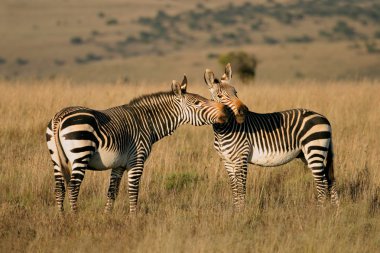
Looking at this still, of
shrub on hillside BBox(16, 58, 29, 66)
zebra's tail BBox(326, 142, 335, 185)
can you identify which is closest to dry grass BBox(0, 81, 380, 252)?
zebra's tail BBox(326, 142, 335, 185)

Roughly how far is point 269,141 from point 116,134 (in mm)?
1934

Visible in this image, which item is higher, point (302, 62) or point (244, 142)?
point (302, 62)

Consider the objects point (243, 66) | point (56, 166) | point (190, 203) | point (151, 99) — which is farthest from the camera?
point (243, 66)

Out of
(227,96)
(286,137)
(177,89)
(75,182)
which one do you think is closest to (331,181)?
(286,137)

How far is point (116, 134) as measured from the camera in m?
7.95

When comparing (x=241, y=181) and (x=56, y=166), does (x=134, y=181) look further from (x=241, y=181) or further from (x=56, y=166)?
(x=241, y=181)

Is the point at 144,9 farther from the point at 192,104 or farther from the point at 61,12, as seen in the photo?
the point at 192,104

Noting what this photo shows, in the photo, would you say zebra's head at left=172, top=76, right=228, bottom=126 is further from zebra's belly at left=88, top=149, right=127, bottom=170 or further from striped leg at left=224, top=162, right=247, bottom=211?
zebra's belly at left=88, top=149, right=127, bottom=170

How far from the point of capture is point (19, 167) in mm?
10008

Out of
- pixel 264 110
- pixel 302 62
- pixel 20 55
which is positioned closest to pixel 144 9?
pixel 20 55

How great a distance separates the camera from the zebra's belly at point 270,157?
28.5ft

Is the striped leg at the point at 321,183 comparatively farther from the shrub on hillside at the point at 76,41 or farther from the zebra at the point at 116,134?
the shrub on hillside at the point at 76,41

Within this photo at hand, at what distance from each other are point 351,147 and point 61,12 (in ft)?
232

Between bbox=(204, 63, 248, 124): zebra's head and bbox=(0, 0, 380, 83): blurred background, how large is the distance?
20.5 metres
